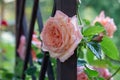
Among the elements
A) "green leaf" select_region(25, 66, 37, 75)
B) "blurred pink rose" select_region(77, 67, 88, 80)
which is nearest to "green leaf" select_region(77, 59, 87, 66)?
"blurred pink rose" select_region(77, 67, 88, 80)

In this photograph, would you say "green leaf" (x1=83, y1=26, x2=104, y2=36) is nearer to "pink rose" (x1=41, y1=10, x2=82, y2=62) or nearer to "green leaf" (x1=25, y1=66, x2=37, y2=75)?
"pink rose" (x1=41, y1=10, x2=82, y2=62)

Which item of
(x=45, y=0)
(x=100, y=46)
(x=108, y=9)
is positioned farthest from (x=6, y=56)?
(x=100, y=46)

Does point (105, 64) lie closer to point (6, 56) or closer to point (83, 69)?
point (83, 69)

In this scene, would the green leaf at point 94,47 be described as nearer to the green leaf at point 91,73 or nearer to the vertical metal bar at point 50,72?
the green leaf at point 91,73

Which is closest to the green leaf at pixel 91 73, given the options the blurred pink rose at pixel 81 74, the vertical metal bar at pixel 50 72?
the blurred pink rose at pixel 81 74

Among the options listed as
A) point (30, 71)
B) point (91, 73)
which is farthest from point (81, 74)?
point (30, 71)

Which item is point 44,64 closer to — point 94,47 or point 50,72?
point 50,72
